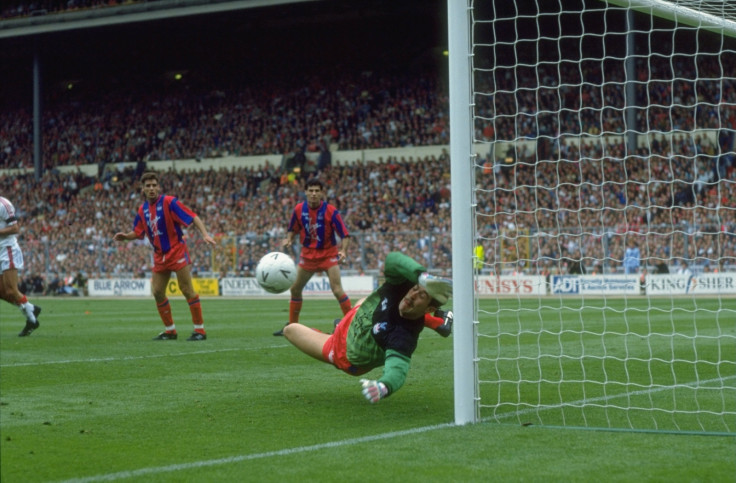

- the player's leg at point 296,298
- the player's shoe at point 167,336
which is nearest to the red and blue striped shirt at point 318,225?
the player's leg at point 296,298

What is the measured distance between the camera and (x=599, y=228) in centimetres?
2683

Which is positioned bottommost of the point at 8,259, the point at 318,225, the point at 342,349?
the point at 342,349

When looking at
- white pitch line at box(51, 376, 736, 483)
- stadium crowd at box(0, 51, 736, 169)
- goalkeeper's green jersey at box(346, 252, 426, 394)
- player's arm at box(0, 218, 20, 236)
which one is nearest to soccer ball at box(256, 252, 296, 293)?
player's arm at box(0, 218, 20, 236)

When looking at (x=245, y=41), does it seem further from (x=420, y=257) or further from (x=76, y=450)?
(x=76, y=450)

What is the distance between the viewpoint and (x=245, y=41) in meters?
44.1

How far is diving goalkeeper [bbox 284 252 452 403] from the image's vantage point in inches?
242

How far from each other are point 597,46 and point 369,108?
9.24 m

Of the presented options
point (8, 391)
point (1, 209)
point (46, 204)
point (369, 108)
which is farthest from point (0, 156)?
point (8, 391)

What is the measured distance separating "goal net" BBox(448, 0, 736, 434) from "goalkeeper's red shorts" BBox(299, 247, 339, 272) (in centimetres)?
231

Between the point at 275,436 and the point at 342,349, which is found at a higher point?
the point at 342,349

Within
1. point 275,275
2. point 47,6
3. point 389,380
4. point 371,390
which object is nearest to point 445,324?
point 389,380

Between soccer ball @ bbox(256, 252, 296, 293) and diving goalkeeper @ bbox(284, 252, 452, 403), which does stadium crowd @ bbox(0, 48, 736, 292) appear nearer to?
soccer ball @ bbox(256, 252, 296, 293)

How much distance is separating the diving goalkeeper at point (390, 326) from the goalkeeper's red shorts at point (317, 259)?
632cm

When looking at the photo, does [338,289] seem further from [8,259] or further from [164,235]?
[8,259]
